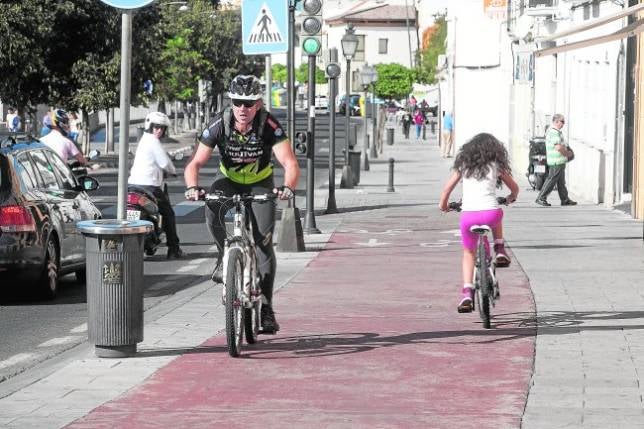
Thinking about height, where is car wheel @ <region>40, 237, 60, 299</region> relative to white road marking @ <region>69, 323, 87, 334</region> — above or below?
above

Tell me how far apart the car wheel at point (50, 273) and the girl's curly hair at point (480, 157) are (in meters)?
Answer: 4.10

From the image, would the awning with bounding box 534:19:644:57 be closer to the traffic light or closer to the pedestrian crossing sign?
the pedestrian crossing sign

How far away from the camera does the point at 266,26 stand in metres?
20.2

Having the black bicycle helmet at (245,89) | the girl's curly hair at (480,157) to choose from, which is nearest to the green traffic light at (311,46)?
the girl's curly hair at (480,157)

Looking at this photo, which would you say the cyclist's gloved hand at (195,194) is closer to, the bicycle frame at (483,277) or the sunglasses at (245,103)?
the sunglasses at (245,103)

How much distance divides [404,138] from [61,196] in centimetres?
6854

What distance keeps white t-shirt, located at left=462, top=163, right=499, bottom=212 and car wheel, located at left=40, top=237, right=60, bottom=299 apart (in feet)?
13.5

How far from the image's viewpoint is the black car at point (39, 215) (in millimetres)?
14188

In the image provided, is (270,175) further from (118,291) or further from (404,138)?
(404,138)

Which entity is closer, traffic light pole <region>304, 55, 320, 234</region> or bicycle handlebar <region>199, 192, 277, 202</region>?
bicycle handlebar <region>199, 192, 277, 202</region>

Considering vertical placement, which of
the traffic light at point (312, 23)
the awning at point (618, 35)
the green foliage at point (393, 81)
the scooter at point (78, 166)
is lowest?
the scooter at point (78, 166)

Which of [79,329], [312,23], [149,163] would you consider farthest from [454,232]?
[79,329]

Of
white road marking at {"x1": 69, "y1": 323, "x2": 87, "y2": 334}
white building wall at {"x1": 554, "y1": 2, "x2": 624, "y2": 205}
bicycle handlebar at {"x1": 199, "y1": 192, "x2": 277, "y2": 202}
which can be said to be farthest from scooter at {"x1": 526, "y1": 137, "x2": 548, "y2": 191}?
bicycle handlebar at {"x1": 199, "y1": 192, "x2": 277, "y2": 202}

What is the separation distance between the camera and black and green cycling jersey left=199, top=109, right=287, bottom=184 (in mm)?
11070
